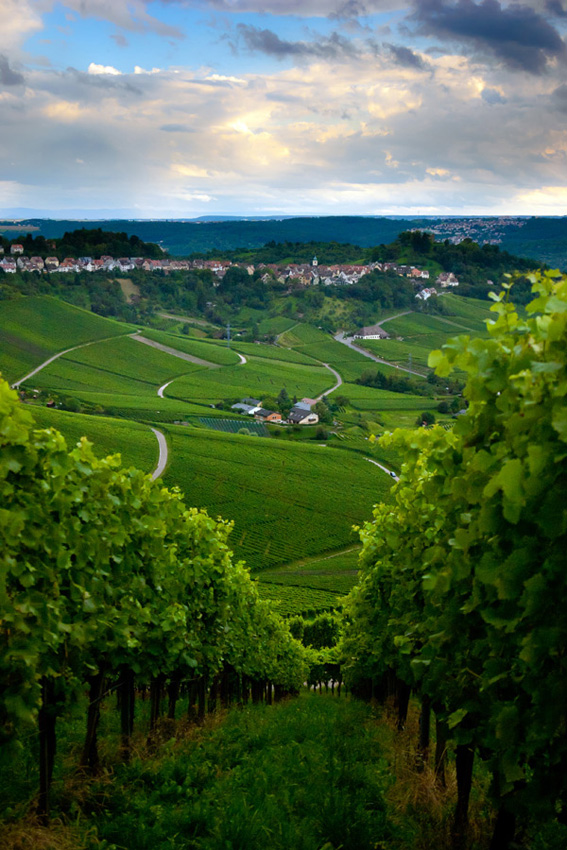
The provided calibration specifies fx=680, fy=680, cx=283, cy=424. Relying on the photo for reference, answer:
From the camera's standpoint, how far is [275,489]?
3494 inches

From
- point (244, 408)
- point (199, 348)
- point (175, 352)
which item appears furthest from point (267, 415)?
point (199, 348)

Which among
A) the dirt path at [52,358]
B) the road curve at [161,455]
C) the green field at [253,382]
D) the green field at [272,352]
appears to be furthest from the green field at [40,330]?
the road curve at [161,455]

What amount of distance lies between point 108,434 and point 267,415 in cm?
3691

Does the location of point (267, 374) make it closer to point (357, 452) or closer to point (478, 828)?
point (357, 452)

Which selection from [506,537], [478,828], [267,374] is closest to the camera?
[506,537]

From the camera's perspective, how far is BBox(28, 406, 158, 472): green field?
9212cm

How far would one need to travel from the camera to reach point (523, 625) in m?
5.06

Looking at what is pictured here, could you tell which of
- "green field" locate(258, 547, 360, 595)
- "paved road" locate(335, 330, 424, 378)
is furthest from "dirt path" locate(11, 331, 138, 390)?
"green field" locate(258, 547, 360, 595)

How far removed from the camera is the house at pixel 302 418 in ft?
405

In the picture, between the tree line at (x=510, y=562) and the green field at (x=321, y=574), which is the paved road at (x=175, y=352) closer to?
the green field at (x=321, y=574)

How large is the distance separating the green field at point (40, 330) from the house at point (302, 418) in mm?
52591

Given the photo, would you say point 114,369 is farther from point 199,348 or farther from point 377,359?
point 377,359

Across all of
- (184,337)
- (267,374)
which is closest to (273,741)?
(267,374)

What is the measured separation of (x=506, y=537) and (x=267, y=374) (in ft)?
500
